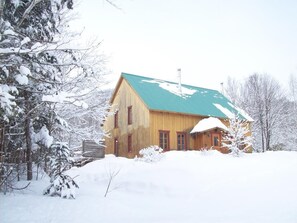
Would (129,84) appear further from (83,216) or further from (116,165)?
(83,216)

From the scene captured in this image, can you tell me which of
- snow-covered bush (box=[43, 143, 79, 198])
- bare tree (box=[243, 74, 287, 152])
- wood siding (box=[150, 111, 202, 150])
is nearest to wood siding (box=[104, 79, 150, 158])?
wood siding (box=[150, 111, 202, 150])

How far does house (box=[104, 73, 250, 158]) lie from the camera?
22594mm

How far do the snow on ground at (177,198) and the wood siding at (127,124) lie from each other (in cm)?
904

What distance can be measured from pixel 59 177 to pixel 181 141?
16.4m

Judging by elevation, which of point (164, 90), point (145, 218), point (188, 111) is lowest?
point (145, 218)

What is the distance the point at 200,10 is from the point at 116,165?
8.55 metres

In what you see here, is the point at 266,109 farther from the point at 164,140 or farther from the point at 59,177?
the point at 59,177

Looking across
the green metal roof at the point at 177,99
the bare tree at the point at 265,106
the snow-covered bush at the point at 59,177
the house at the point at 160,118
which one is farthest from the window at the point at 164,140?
the bare tree at the point at 265,106

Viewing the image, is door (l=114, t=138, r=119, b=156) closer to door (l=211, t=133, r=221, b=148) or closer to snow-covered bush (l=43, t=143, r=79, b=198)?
door (l=211, t=133, r=221, b=148)

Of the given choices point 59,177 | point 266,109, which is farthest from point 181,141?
point 59,177

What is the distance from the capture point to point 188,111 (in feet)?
78.2

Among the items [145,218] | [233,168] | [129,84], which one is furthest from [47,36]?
[129,84]

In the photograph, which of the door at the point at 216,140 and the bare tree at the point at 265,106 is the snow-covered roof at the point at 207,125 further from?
the bare tree at the point at 265,106

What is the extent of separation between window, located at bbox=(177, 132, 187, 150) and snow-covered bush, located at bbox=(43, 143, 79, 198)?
1538 cm
